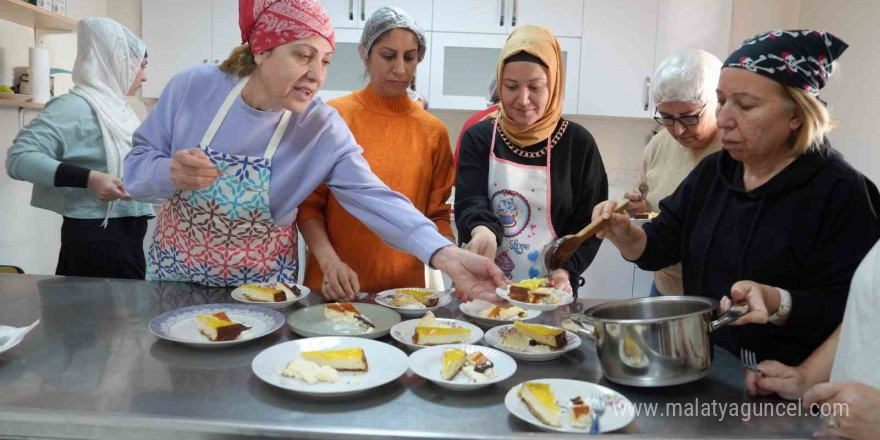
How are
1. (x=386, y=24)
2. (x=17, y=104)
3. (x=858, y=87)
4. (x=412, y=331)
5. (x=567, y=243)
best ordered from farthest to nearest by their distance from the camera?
(x=858, y=87) → (x=17, y=104) → (x=386, y=24) → (x=567, y=243) → (x=412, y=331)

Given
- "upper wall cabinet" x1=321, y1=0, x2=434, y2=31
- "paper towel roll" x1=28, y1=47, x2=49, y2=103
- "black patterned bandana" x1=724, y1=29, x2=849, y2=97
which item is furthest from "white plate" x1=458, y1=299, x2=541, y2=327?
"upper wall cabinet" x1=321, y1=0, x2=434, y2=31

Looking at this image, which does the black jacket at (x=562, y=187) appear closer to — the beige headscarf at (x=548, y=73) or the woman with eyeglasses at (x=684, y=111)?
the beige headscarf at (x=548, y=73)

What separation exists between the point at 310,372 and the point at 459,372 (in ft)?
0.93

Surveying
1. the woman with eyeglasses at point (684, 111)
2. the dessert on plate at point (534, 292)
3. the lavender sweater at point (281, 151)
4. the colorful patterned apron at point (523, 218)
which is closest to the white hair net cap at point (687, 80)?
the woman with eyeglasses at point (684, 111)

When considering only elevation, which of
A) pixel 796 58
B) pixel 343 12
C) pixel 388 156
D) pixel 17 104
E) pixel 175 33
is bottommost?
pixel 388 156

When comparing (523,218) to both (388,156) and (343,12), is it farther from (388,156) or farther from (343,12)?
(343,12)

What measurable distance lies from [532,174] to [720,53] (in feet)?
10.4

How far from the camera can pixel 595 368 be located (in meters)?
1.32

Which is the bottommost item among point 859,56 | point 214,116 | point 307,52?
point 214,116

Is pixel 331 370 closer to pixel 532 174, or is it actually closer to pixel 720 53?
pixel 532 174

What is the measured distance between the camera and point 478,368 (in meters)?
1.21

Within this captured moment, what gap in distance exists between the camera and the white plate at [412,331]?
140cm

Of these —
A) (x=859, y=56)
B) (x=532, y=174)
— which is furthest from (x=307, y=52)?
(x=859, y=56)

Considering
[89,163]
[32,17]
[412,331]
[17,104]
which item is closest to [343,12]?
[32,17]
